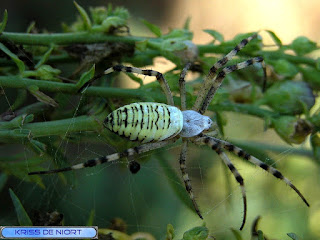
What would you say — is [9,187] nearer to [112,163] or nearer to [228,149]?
[112,163]

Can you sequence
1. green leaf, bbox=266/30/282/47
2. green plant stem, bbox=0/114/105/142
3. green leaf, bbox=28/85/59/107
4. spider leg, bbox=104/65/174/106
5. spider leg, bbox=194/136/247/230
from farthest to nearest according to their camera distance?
spider leg, bbox=194/136/247/230 < green leaf, bbox=266/30/282/47 < spider leg, bbox=104/65/174/106 < green leaf, bbox=28/85/59/107 < green plant stem, bbox=0/114/105/142

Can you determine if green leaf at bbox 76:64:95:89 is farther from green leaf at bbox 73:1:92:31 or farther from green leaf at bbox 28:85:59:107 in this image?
green leaf at bbox 73:1:92:31

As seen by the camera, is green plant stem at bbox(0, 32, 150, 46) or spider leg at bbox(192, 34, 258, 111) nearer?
green plant stem at bbox(0, 32, 150, 46)

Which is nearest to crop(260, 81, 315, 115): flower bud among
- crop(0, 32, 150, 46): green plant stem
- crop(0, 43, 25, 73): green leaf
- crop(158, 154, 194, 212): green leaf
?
crop(158, 154, 194, 212): green leaf

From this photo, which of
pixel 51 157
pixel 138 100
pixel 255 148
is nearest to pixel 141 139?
pixel 138 100

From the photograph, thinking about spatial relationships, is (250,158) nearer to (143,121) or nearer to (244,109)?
(244,109)

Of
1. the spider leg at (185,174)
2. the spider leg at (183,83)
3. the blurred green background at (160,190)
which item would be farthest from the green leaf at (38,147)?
the spider leg at (185,174)

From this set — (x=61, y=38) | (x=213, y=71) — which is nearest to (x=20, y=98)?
(x=61, y=38)
